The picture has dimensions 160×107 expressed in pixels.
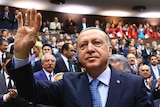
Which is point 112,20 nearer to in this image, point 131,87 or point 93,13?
point 93,13

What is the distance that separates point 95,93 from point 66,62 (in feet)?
9.95

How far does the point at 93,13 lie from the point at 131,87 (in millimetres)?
12267

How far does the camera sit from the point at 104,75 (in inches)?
50.1

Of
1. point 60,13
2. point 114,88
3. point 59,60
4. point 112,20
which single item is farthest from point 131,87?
point 112,20

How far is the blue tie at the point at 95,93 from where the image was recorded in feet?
3.94

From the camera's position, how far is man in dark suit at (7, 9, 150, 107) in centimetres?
115

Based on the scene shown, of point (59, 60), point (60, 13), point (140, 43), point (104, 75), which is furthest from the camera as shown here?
point (60, 13)

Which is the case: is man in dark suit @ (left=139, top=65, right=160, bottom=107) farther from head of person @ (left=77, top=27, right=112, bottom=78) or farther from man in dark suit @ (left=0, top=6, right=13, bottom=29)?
man in dark suit @ (left=0, top=6, right=13, bottom=29)

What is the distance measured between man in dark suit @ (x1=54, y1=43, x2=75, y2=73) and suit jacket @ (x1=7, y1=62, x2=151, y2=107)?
2.73 meters

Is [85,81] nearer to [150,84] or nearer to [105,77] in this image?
[105,77]

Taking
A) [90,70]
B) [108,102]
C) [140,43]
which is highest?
[90,70]

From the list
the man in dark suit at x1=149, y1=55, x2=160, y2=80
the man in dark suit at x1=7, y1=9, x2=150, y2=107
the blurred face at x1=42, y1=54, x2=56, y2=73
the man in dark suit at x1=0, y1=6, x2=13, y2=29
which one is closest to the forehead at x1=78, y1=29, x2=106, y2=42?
the man in dark suit at x1=7, y1=9, x2=150, y2=107

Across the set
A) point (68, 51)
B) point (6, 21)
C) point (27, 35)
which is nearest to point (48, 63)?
point (68, 51)

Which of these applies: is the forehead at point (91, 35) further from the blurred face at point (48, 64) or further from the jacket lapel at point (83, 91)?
the blurred face at point (48, 64)
